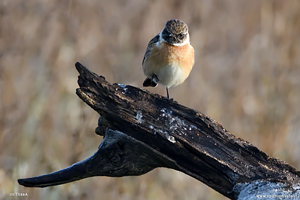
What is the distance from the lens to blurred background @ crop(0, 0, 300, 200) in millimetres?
4699

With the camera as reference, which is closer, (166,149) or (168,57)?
(166,149)

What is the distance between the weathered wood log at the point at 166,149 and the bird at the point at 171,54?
1463 millimetres

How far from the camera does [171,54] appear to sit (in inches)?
176

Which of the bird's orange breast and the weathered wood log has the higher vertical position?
the bird's orange breast

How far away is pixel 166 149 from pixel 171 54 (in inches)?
66.9

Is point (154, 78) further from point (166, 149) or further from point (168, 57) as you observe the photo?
point (166, 149)

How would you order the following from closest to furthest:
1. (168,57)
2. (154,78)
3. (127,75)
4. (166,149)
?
(166,149) → (168,57) → (154,78) → (127,75)

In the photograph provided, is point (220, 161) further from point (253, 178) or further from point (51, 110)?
point (51, 110)

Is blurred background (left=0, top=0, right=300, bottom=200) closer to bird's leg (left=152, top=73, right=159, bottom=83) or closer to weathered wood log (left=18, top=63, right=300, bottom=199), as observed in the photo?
bird's leg (left=152, top=73, right=159, bottom=83)

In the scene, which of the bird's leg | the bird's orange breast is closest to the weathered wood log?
the bird's orange breast

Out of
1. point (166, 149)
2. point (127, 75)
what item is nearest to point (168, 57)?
point (127, 75)

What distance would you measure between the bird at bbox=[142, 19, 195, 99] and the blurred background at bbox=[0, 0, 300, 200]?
86 cm

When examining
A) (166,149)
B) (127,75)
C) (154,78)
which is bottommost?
(166,149)

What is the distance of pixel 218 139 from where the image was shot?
300cm
